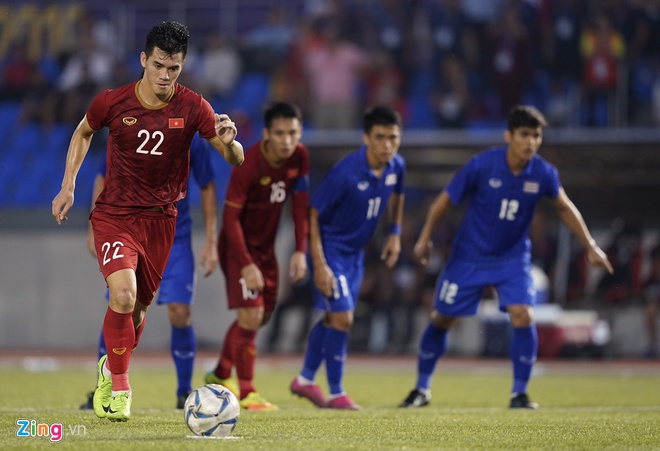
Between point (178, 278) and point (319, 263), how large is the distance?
3.77 ft

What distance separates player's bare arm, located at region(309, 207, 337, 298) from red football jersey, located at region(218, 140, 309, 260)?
314 mm

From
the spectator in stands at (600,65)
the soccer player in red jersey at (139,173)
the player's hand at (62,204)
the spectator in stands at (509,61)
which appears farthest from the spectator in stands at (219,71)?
the player's hand at (62,204)

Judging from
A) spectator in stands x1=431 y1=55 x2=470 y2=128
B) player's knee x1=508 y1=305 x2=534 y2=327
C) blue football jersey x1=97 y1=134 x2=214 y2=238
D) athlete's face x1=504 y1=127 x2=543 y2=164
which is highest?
spectator in stands x1=431 y1=55 x2=470 y2=128

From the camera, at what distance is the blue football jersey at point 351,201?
930cm

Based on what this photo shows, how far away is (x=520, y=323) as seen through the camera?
30.5ft

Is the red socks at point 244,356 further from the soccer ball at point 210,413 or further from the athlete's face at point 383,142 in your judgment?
the soccer ball at point 210,413

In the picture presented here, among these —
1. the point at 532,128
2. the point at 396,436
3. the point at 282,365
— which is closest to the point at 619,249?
the point at 282,365

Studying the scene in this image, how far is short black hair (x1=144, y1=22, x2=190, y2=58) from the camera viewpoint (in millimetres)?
6711

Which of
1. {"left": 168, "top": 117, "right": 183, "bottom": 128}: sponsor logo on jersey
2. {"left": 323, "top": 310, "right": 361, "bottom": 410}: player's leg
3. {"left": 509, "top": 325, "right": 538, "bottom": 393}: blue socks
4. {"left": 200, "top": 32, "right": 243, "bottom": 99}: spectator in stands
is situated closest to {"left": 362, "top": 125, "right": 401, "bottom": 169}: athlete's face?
{"left": 323, "top": 310, "right": 361, "bottom": 410}: player's leg

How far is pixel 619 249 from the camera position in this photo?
17516 mm

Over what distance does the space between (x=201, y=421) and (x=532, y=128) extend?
14.2 feet

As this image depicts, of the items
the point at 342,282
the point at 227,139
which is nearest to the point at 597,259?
the point at 342,282

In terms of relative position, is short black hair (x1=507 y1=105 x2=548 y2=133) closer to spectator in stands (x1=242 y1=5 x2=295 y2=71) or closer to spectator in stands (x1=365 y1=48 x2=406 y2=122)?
spectator in stands (x1=365 y1=48 x2=406 y2=122)

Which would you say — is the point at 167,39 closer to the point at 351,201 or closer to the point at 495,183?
the point at 351,201
